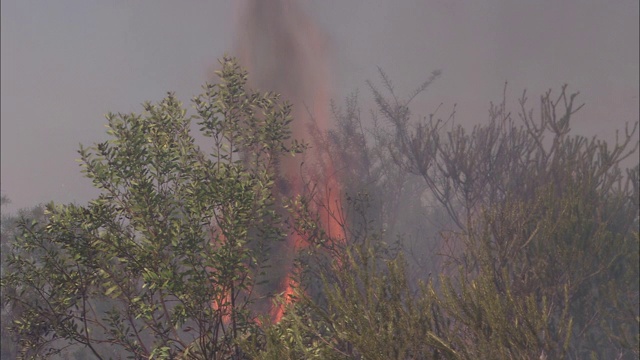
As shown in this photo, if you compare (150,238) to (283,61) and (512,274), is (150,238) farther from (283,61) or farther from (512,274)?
(283,61)

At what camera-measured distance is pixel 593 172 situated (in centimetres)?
1544

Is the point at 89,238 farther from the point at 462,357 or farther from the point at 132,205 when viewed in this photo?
the point at 462,357

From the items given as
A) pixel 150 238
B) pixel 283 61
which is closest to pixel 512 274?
pixel 150 238

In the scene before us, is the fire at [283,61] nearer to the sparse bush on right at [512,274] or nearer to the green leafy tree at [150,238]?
the sparse bush on right at [512,274]

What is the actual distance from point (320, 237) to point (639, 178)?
36.5 ft

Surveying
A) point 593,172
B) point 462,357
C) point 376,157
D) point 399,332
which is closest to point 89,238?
point 399,332

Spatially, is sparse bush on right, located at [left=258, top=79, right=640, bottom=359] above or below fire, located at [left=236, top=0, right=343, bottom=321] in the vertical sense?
below

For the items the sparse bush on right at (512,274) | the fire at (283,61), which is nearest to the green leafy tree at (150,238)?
the sparse bush on right at (512,274)

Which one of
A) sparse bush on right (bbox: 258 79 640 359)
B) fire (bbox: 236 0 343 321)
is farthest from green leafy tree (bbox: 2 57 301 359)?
fire (bbox: 236 0 343 321)

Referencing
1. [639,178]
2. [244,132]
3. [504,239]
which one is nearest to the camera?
[244,132]

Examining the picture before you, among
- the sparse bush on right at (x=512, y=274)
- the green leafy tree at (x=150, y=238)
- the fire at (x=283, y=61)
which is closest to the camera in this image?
the sparse bush on right at (x=512, y=274)

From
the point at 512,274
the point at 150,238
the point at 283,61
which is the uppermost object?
the point at 283,61

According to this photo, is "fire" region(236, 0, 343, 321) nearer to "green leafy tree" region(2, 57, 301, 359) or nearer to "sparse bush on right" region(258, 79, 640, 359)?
"sparse bush on right" region(258, 79, 640, 359)

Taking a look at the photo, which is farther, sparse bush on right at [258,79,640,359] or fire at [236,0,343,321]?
fire at [236,0,343,321]
